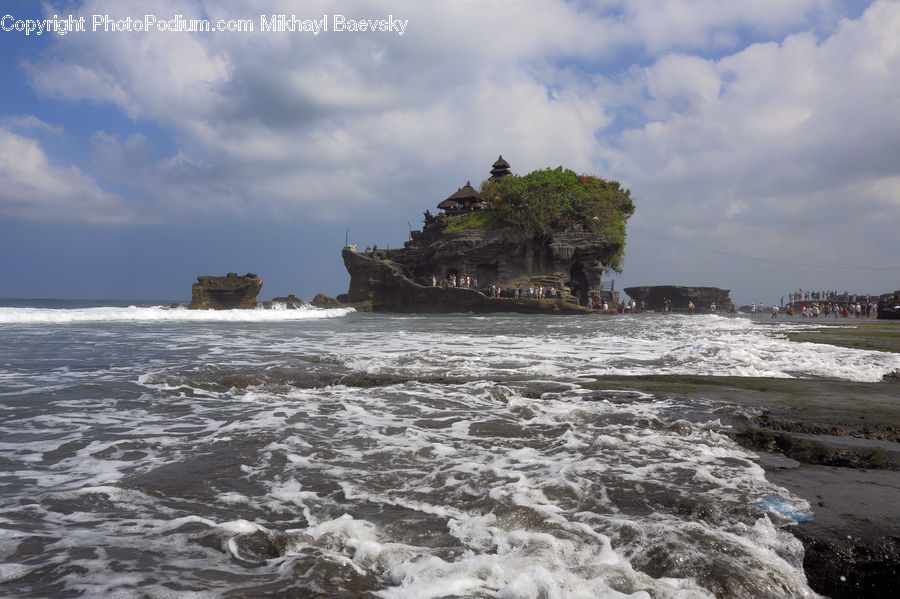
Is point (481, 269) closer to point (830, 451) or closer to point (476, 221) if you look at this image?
point (476, 221)

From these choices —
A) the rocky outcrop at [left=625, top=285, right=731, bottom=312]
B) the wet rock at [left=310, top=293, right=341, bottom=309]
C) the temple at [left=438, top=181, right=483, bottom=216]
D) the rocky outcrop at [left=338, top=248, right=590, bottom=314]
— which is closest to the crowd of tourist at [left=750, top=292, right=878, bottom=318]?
the rocky outcrop at [left=625, top=285, right=731, bottom=312]

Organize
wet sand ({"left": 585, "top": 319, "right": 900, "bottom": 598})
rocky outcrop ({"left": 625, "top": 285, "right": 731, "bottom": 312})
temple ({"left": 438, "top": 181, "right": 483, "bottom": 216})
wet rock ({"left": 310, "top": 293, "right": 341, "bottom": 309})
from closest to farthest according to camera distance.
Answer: wet sand ({"left": 585, "top": 319, "right": 900, "bottom": 598}), wet rock ({"left": 310, "top": 293, "right": 341, "bottom": 309}), temple ({"left": 438, "top": 181, "right": 483, "bottom": 216}), rocky outcrop ({"left": 625, "top": 285, "right": 731, "bottom": 312})

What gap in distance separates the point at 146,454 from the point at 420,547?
108 inches

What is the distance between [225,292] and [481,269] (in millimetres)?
21912

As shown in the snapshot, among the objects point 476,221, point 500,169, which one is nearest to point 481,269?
point 476,221

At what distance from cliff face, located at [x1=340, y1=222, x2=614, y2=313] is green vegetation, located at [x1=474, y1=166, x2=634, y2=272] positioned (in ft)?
5.45

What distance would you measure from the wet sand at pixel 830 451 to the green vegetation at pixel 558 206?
3608 cm

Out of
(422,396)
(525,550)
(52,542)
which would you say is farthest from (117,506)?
(422,396)

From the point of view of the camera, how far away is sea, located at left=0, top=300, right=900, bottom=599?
202 centimetres

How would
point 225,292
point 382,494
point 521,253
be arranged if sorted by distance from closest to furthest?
1. point 382,494
2. point 225,292
3. point 521,253

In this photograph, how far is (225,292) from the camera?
125ft

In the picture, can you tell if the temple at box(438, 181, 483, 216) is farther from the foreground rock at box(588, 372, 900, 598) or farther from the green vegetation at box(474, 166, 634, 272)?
the foreground rock at box(588, 372, 900, 598)

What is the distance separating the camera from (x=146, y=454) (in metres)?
3.77

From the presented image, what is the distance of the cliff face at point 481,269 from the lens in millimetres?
40125
